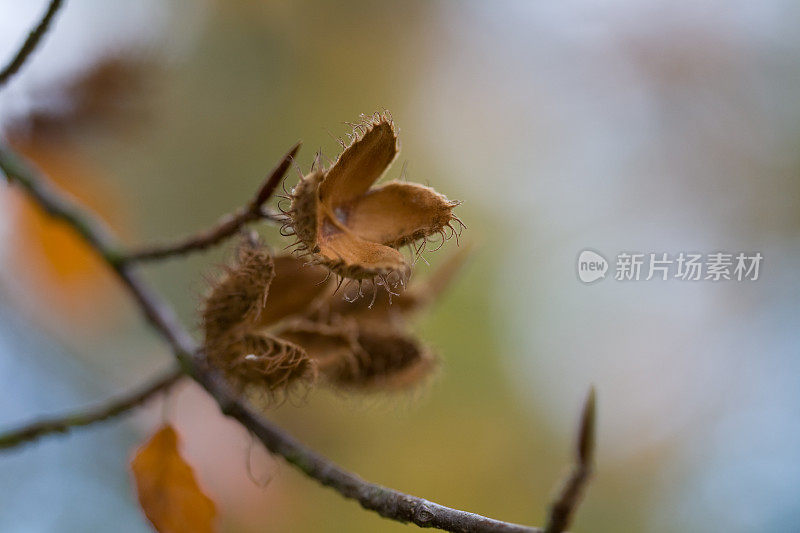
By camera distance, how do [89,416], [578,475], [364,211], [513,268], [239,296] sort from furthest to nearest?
[513,268] < [89,416] < [239,296] < [364,211] < [578,475]

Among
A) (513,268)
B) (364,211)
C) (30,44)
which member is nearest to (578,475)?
(364,211)

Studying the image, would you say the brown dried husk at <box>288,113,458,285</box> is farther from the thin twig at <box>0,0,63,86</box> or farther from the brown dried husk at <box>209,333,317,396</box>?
the thin twig at <box>0,0,63,86</box>

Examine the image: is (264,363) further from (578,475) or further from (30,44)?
(30,44)

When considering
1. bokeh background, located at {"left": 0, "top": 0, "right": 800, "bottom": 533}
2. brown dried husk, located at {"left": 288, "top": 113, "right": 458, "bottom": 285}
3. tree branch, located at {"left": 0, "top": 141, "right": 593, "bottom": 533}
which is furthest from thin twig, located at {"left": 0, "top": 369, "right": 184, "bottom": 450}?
bokeh background, located at {"left": 0, "top": 0, "right": 800, "bottom": 533}

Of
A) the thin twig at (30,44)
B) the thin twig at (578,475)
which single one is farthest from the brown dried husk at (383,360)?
the thin twig at (30,44)

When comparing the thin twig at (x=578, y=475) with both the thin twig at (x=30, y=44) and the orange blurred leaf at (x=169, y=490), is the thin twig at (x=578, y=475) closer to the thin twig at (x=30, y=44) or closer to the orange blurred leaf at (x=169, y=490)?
the orange blurred leaf at (x=169, y=490)
